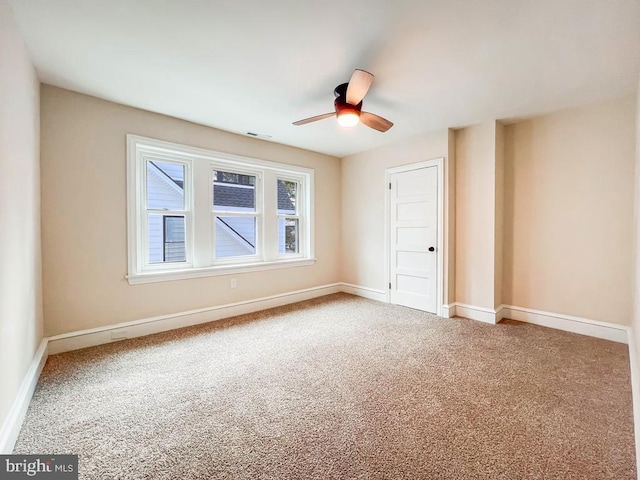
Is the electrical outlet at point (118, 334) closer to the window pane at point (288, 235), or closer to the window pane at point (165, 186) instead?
the window pane at point (165, 186)

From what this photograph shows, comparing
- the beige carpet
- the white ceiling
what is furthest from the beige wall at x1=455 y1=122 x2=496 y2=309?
the beige carpet

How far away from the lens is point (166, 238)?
11.5 feet

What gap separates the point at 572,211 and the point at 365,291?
2.93 metres

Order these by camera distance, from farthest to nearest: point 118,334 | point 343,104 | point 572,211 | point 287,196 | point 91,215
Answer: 1. point 287,196
2. point 572,211
3. point 118,334
4. point 91,215
5. point 343,104

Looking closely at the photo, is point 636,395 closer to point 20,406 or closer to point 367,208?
point 367,208

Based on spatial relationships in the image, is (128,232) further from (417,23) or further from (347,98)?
(417,23)

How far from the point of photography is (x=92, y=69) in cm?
237

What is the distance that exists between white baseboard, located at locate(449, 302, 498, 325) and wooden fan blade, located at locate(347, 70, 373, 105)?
114 inches

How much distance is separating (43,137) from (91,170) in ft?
1.39

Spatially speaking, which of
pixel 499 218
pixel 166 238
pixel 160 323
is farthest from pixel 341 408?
pixel 499 218

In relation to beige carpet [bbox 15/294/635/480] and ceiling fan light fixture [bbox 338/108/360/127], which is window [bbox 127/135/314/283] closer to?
beige carpet [bbox 15/294/635/480]

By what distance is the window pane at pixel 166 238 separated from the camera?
3.40m

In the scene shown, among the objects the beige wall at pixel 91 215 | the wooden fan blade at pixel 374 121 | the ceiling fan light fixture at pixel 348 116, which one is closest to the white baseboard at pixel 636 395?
the wooden fan blade at pixel 374 121

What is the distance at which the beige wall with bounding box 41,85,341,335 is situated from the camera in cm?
268
